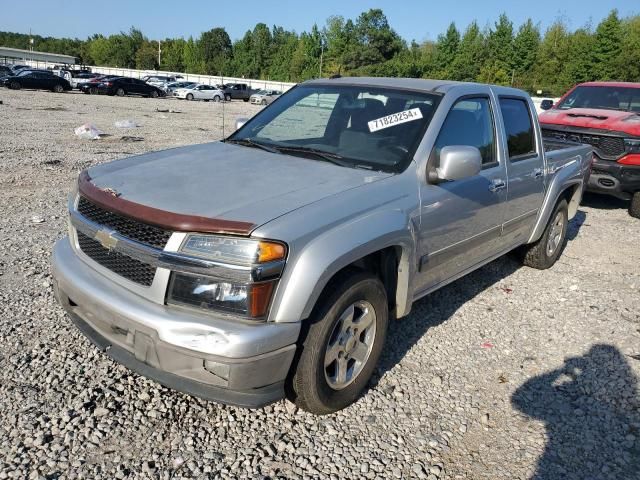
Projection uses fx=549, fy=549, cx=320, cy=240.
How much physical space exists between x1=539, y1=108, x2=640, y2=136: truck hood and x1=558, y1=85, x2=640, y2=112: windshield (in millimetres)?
418

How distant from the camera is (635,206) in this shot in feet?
27.1

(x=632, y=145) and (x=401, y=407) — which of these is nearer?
(x=401, y=407)

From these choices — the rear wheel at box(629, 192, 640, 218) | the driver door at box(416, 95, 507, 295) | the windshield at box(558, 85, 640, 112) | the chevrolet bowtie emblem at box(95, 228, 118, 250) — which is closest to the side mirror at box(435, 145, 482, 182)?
the driver door at box(416, 95, 507, 295)

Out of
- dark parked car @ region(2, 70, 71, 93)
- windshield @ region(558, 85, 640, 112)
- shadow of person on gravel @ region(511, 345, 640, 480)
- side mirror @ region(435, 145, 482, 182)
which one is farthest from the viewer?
dark parked car @ region(2, 70, 71, 93)

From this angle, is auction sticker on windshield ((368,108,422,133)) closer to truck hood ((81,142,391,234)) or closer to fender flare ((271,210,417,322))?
truck hood ((81,142,391,234))

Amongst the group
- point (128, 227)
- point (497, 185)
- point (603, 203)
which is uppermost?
point (497, 185)

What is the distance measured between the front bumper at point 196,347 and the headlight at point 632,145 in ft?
23.5

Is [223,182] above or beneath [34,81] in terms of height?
above

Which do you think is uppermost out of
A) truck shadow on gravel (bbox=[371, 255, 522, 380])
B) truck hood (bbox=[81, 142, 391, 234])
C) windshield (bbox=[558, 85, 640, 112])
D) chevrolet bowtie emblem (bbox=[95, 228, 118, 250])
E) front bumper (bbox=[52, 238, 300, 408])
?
windshield (bbox=[558, 85, 640, 112])

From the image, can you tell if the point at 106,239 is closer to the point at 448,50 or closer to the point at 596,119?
the point at 596,119

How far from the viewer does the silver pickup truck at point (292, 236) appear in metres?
2.46

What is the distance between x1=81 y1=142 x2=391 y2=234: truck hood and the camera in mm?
2637

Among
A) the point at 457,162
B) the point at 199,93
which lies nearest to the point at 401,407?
the point at 457,162

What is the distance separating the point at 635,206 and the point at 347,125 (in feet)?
20.8
